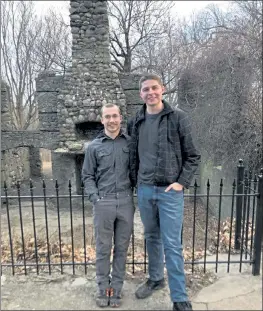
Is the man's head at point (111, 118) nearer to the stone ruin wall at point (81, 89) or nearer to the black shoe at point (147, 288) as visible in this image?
the black shoe at point (147, 288)

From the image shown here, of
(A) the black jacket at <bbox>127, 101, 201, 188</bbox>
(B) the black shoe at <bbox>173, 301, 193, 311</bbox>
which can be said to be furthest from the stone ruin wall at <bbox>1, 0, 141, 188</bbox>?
(B) the black shoe at <bbox>173, 301, 193, 311</bbox>

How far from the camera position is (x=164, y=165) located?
2447mm

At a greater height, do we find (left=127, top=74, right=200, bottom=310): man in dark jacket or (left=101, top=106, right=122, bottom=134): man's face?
(left=101, top=106, right=122, bottom=134): man's face

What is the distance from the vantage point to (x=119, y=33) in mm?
14531

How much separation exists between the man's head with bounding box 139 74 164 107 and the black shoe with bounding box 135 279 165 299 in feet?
5.76

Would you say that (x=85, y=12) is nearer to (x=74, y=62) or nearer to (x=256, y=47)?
(x=74, y=62)

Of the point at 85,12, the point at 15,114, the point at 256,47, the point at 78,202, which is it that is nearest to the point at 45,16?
the point at 15,114

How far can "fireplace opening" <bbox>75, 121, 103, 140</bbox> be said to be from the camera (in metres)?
9.14

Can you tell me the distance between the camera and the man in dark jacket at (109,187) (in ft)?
8.35

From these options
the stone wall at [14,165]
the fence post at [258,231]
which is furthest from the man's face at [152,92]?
the stone wall at [14,165]

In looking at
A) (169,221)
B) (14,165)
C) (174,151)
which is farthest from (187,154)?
(14,165)

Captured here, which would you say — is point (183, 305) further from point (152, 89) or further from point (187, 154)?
point (152, 89)

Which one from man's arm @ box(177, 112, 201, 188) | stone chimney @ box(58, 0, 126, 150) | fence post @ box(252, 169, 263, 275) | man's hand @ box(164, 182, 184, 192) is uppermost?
stone chimney @ box(58, 0, 126, 150)

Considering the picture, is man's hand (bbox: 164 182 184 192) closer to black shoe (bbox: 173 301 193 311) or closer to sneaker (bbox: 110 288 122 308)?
black shoe (bbox: 173 301 193 311)
